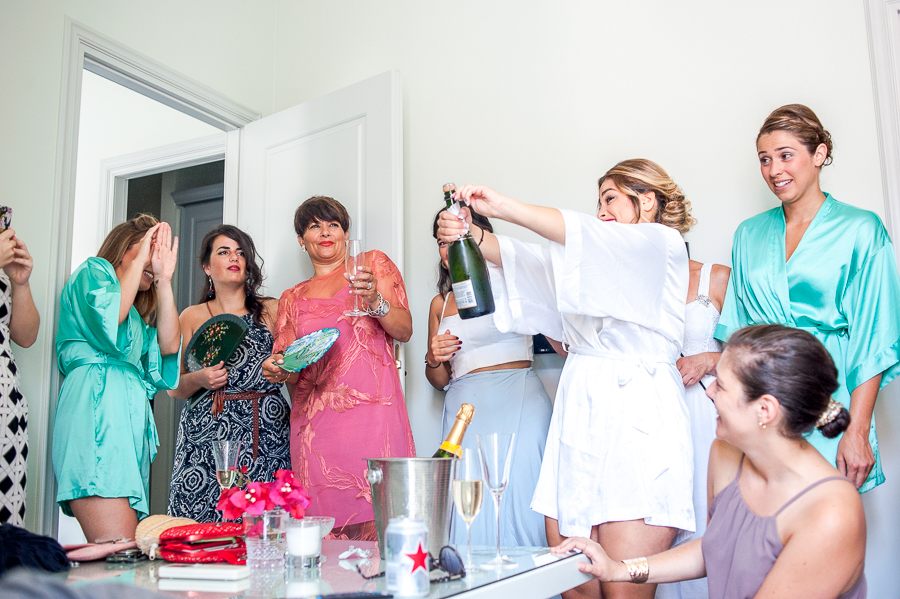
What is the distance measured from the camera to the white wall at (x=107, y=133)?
173 inches

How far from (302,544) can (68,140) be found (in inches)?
88.1

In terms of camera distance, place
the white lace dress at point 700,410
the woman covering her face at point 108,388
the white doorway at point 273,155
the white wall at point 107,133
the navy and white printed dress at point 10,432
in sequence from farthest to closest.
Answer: the white wall at point 107,133 < the white doorway at point 273,155 < the woman covering her face at point 108,388 < the navy and white printed dress at point 10,432 < the white lace dress at point 700,410

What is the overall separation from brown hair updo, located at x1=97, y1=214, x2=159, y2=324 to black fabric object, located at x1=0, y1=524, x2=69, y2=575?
5.81 ft

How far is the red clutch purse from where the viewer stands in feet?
3.82

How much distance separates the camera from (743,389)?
3.97 feet

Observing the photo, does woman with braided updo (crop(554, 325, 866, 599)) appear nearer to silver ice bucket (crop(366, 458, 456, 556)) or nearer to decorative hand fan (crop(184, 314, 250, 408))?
silver ice bucket (crop(366, 458, 456, 556))

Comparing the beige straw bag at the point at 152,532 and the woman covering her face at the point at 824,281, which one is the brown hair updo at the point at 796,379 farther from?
the beige straw bag at the point at 152,532

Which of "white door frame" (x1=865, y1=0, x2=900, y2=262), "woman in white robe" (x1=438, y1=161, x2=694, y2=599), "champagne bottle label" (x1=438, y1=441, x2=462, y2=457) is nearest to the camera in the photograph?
"champagne bottle label" (x1=438, y1=441, x2=462, y2=457)

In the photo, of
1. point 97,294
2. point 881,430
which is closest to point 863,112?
point 881,430

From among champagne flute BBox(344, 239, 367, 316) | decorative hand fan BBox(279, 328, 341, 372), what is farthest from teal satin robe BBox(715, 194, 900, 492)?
decorative hand fan BBox(279, 328, 341, 372)

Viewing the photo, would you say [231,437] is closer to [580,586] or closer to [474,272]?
[474,272]

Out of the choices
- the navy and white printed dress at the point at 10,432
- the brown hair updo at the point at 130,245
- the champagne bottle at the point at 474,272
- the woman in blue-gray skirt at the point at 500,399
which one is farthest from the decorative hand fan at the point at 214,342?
the champagne bottle at the point at 474,272

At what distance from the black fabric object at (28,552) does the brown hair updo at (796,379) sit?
3.69 feet

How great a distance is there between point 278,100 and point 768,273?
107 inches
